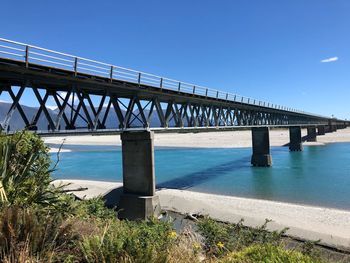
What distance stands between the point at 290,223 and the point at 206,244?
1369 centimetres

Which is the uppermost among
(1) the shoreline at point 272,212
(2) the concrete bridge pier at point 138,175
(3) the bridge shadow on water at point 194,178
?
(2) the concrete bridge pier at point 138,175

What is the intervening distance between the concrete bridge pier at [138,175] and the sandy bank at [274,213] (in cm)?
247

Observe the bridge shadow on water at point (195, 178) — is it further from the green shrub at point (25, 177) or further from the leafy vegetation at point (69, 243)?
the leafy vegetation at point (69, 243)

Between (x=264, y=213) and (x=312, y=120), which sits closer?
(x=264, y=213)

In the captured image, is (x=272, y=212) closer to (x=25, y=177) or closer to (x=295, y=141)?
(x=25, y=177)

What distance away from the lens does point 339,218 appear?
22.9 m

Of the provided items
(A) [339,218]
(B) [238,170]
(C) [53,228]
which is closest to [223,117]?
(B) [238,170]

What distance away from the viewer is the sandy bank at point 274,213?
65.8 feet

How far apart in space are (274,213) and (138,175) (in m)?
10.2

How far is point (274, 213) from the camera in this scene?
24719 millimetres

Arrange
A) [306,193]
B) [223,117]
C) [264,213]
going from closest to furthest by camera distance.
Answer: [264,213]
[306,193]
[223,117]

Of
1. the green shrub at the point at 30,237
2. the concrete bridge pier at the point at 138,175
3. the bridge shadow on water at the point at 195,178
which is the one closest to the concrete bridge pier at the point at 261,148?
the bridge shadow on water at the point at 195,178

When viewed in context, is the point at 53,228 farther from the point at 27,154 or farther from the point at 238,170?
the point at 238,170

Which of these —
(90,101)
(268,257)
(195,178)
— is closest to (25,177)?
(268,257)
